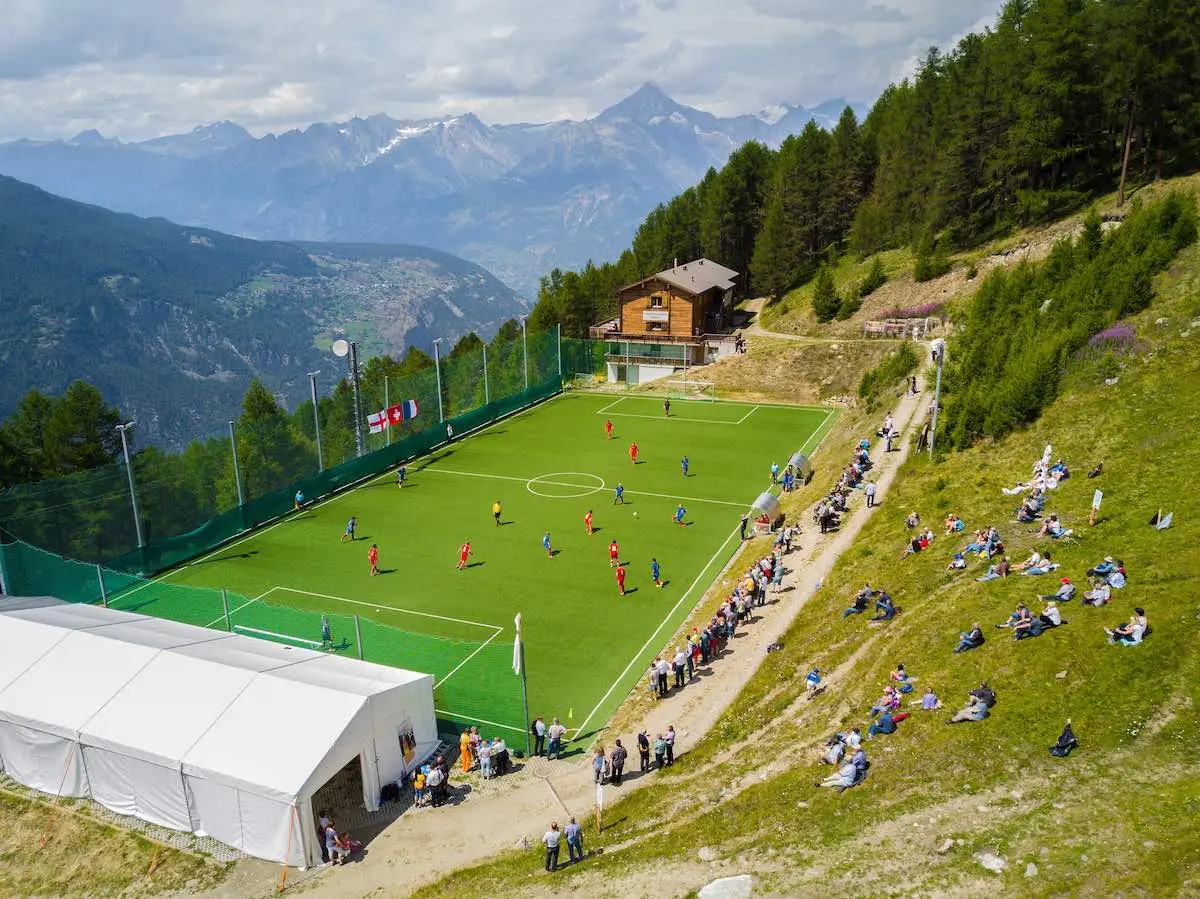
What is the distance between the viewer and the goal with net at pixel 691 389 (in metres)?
67.3

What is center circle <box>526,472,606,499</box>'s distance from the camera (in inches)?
1745

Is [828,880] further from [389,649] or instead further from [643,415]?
[643,415]

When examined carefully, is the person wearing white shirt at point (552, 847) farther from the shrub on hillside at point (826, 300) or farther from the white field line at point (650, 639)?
the shrub on hillside at point (826, 300)

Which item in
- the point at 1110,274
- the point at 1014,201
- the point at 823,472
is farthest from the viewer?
the point at 1014,201

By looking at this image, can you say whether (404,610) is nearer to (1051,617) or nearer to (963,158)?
(1051,617)

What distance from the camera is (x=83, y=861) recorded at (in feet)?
62.2

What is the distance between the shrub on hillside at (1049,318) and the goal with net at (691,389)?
73.9ft

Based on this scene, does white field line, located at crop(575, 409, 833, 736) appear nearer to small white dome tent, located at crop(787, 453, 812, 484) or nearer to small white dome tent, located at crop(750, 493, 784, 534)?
small white dome tent, located at crop(750, 493, 784, 534)

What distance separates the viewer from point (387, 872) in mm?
17906

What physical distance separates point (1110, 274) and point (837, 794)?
105 ft

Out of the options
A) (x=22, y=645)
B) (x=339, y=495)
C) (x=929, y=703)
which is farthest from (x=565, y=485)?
(x=929, y=703)

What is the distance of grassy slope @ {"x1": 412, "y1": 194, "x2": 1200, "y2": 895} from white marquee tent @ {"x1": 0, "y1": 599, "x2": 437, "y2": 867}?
13.0 feet

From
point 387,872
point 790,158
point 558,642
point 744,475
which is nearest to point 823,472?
point 744,475

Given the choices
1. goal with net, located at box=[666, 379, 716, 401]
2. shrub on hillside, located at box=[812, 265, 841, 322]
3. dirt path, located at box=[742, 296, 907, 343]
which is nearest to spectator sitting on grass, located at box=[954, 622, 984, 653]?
goal with net, located at box=[666, 379, 716, 401]
